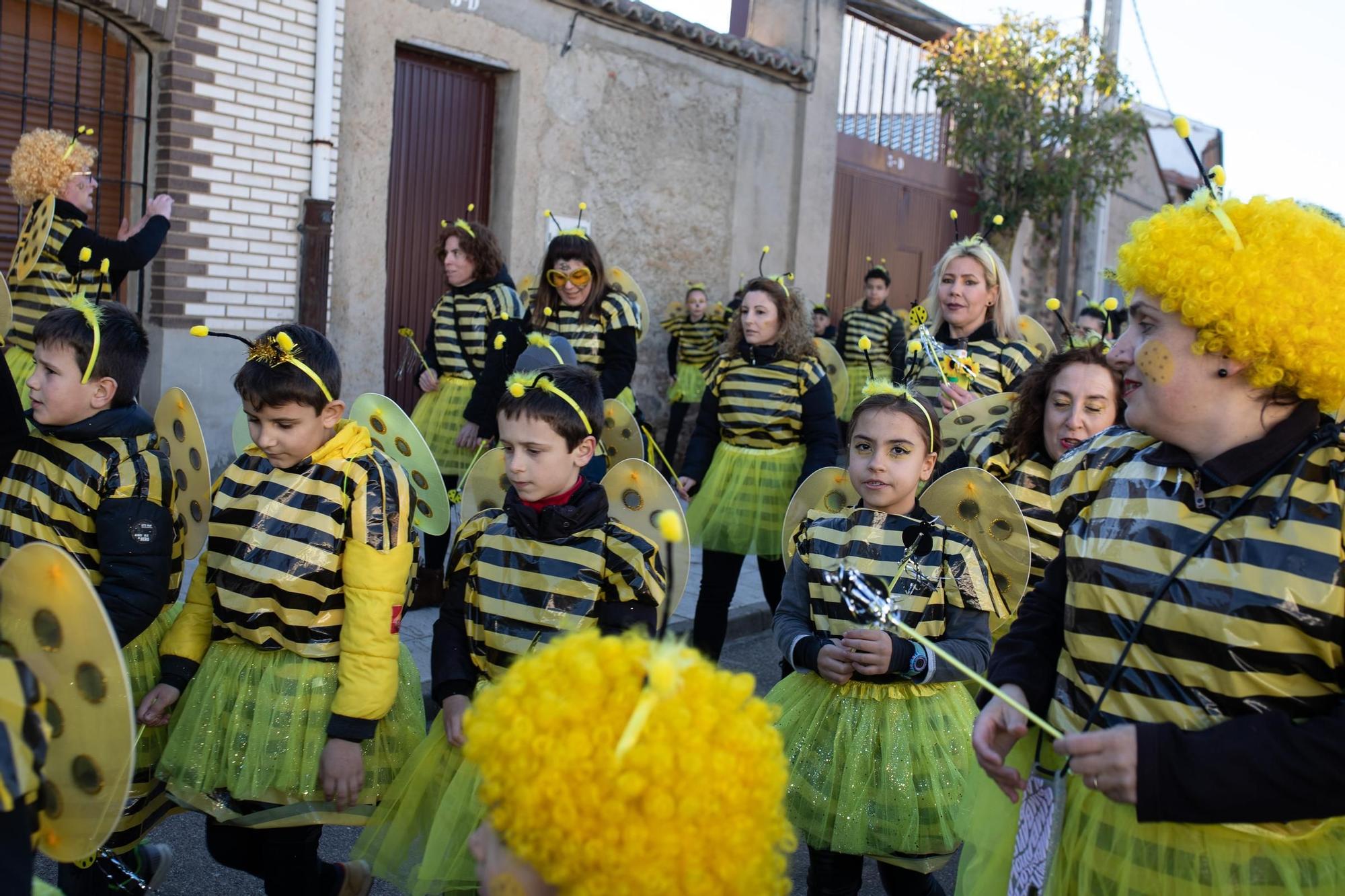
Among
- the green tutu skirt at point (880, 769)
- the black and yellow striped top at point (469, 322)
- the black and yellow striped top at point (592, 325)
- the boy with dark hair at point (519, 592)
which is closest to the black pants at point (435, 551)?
the black and yellow striped top at point (469, 322)

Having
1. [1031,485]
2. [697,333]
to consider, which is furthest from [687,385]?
[1031,485]

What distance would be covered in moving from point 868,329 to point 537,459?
9365 mm

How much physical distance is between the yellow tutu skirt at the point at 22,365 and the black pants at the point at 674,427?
6654mm

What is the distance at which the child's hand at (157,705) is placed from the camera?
304cm

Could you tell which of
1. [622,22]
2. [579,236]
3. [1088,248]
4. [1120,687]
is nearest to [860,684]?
[1120,687]

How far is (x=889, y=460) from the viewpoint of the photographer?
11.3 ft

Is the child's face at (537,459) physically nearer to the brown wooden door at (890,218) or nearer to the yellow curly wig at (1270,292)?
the yellow curly wig at (1270,292)

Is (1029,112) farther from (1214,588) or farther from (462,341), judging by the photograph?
(1214,588)

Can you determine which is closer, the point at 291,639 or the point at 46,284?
the point at 291,639

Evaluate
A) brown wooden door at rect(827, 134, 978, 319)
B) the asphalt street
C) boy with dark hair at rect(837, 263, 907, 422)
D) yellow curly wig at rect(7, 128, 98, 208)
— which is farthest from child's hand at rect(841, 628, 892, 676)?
brown wooden door at rect(827, 134, 978, 319)

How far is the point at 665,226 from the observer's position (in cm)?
1133

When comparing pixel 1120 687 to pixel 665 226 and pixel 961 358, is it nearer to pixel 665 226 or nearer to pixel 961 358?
pixel 961 358

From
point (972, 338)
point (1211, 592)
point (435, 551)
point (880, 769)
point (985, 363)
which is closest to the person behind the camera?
point (1211, 592)

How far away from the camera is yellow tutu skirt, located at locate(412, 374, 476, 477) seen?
22.9ft
